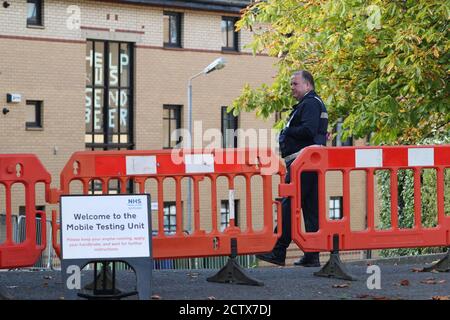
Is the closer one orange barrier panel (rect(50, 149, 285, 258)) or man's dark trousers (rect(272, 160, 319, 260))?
orange barrier panel (rect(50, 149, 285, 258))

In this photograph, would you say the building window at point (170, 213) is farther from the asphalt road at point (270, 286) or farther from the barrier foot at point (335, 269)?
the barrier foot at point (335, 269)

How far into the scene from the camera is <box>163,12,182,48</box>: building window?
4434 cm

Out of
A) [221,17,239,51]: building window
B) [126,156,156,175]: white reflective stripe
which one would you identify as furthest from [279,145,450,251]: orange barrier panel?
[221,17,239,51]: building window

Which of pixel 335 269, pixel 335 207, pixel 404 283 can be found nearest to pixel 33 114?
pixel 335 207

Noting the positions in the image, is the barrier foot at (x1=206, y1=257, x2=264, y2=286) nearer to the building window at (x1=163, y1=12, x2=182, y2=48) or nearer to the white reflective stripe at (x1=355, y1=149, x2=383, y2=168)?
the white reflective stripe at (x1=355, y1=149, x2=383, y2=168)

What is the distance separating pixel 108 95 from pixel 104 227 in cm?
3388

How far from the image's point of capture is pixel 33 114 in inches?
1630

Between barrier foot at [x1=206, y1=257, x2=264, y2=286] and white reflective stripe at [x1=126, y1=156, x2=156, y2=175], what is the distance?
3.95ft

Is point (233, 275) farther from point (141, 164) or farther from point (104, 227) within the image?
point (104, 227)

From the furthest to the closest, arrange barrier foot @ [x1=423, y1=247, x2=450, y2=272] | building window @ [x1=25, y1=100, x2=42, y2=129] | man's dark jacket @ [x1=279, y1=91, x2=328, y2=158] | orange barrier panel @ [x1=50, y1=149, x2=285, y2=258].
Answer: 1. building window @ [x1=25, y1=100, x2=42, y2=129]
2. barrier foot @ [x1=423, y1=247, x2=450, y2=272]
3. man's dark jacket @ [x1=279, y1=91, x2=328, y2=158]
4. orange barrier panel @ [x1=50, y1=149, x2=285, y2=258]

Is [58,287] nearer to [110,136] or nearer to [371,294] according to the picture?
[371,294]

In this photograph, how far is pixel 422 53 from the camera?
18922 mm

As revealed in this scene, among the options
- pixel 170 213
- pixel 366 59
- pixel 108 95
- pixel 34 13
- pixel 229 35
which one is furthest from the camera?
pixel 229 35
